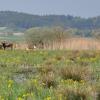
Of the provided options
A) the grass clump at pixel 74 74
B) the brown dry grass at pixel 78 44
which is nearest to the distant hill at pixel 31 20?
the brown dry grass at pixel 78 44

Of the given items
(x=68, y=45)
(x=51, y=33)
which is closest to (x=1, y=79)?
(x=68, y=45)

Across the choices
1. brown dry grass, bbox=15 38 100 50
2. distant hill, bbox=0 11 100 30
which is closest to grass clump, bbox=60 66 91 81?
brown dry grass, bbox=15 38 100 50

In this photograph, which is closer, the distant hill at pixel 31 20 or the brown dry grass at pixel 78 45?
the brown dry grass at pixel 78 45

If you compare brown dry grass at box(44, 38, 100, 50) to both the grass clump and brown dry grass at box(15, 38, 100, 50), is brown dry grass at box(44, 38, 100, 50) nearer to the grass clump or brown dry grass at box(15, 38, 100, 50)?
brown dry grass at box(15, 38, 100, 50)

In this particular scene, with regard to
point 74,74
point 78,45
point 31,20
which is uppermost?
point 74,74

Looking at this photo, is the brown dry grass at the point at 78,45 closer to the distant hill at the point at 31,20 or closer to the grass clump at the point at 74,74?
the grass clump at the point at 74,74

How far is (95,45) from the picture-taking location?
110 feet

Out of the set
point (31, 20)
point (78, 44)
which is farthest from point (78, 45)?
point (31, 20)

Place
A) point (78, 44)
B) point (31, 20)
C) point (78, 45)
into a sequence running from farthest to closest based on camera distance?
point (31, 20), point (78, 44), point (78, 45)

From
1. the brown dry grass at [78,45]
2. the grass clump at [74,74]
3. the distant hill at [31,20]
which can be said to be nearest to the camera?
the grass clump at [74,74]

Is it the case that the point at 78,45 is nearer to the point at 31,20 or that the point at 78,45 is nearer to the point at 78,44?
the point at 78,44

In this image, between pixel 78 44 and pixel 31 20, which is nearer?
pixel 78 44

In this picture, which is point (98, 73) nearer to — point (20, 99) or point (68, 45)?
point (20, 99)

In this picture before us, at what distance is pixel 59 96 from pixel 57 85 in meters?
2.02
